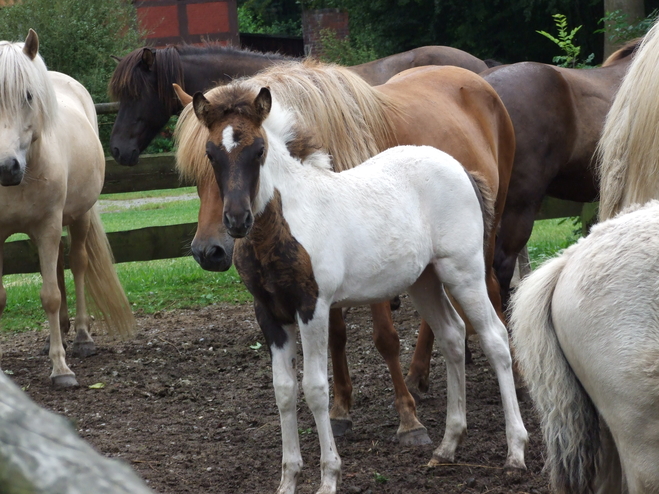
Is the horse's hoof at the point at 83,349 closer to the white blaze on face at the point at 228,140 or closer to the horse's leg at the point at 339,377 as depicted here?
the horse's leg at the point at 339,377

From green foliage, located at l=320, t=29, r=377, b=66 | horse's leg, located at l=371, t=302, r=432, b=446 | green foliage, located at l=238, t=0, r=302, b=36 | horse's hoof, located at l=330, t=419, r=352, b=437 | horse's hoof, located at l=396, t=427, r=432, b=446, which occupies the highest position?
horse's leg, located at l=371, t=302, r=432, b=446

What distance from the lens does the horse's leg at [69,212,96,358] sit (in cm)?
594

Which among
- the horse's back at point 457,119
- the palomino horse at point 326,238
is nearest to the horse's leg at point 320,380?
the palomino horse at point 326,238

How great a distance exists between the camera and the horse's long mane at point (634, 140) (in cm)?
321

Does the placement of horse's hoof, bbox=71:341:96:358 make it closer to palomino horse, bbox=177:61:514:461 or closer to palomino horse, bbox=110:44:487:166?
palomino horse, bbox=110:44:487:166

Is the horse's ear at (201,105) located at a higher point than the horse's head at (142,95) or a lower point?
higher

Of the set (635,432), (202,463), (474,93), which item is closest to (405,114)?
(474,93)

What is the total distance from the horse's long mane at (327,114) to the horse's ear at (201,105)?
42cm

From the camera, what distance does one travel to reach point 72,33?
17547mm

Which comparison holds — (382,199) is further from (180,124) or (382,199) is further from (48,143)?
(48,143)

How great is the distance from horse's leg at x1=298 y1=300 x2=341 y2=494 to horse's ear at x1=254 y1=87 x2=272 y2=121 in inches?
29.0

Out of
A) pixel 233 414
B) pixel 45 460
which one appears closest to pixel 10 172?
pixel 233 414

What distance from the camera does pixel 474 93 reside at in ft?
15.8

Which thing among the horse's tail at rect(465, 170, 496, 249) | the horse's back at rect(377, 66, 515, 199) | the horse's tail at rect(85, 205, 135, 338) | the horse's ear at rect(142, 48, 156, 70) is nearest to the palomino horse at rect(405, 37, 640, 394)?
the horse's back at rect(377, 66, 515, 199)
